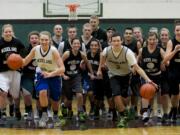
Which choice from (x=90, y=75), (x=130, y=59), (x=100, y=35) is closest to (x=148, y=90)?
(x=130, y=59)

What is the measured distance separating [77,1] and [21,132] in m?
6.47

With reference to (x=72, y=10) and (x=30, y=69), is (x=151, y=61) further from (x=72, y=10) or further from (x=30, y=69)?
(x=72, y=10)

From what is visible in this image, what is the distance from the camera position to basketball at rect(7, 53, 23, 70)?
866 cm

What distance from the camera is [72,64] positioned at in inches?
369

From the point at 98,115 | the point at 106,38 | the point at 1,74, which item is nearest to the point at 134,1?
the point at 106,38

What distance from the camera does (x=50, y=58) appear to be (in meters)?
8.84

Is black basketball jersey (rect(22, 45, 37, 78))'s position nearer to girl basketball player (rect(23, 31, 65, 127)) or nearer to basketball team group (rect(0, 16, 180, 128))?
basketball team group (rect(0, 16, 180, 128))

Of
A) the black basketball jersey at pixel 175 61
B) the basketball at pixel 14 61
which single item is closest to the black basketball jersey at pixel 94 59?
the black basketball jersey at pixel 175 61

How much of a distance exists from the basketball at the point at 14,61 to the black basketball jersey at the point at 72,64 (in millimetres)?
1031

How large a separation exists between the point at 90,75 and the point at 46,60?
44.3 inches

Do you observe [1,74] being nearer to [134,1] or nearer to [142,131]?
[142,131]

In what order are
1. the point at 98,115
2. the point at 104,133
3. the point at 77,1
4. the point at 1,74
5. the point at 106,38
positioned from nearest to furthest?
the point at 104,133, the point at 1,74, the point at 98,115, the point at 106,38, the point at 77,1

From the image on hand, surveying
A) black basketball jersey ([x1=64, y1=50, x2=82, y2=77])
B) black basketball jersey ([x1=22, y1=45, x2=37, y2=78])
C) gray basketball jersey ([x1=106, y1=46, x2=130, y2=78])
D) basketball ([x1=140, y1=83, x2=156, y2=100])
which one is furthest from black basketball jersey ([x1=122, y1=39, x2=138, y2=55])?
black basketball jersey ([x1=22, y1=45, x2=37, y2=78])

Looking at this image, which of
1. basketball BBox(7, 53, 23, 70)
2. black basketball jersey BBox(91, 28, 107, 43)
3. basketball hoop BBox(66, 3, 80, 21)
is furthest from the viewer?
basketball hoop BBox(66, 3, 80, 21)
